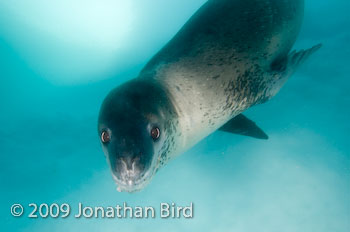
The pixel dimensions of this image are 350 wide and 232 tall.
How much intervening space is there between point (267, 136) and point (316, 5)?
130 inches

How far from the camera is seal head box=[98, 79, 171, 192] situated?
1.49 meters

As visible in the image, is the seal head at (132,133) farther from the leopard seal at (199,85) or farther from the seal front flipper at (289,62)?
the seal front flipper at (289,62)

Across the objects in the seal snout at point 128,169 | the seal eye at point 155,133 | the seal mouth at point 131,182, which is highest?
the seal eye at point 155,133

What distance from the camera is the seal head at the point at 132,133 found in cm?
149

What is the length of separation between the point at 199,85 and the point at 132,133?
97cm

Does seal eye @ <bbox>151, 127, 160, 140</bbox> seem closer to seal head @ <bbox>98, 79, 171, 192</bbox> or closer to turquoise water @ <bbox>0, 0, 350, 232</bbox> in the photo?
seal head @ <bbox>98, 79, 171, 192</bbox>

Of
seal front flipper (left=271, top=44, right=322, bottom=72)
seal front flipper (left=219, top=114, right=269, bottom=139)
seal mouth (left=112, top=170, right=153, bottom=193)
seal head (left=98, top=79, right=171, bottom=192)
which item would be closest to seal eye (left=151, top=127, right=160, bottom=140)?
seal head (left=98, top=79, right=171, bottom=192)

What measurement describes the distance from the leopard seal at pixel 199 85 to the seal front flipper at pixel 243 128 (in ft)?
0.03

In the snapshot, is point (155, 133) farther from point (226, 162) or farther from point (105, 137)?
point (226, 162)

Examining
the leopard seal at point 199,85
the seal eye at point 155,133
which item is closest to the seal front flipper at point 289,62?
the leopard seal at point 199,85

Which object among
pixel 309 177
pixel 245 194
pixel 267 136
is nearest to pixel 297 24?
pixel 267 136

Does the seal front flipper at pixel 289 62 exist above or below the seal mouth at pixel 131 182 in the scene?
above

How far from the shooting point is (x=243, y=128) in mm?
3133

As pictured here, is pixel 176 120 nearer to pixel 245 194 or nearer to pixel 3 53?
pixel 245 194
